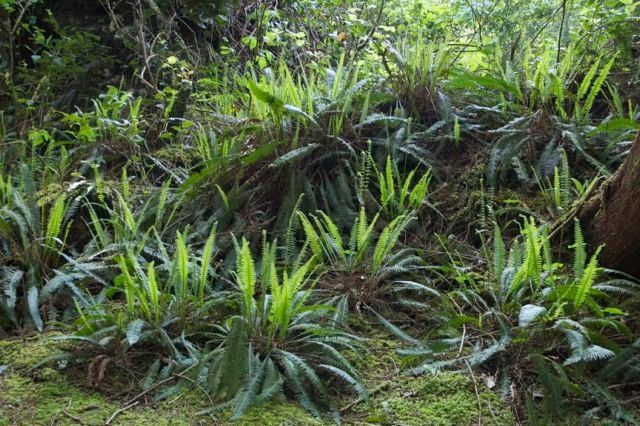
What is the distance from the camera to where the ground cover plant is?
2100 mm

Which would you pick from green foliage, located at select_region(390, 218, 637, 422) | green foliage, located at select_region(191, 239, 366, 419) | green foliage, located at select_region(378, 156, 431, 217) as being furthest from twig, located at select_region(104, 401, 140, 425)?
green foliage, located at select_region(378, 156, 431, 217)

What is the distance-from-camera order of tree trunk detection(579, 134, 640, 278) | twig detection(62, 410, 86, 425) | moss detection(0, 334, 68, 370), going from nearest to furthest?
twig detection(62, 410, 86, 425) < moss detection(0, 334, 68, 370) < tree trunk detection(579, 134, 640, 278)

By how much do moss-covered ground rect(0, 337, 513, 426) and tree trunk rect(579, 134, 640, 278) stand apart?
910mm

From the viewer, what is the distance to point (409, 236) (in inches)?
127

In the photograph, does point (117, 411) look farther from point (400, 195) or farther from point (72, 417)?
point (400, 195)

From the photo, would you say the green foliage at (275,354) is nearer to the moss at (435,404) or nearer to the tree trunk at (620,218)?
the moss at (435,404)

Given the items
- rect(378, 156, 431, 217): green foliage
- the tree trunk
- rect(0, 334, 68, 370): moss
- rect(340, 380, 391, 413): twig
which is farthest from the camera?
rect(378, 156, 431, 217): green foliage

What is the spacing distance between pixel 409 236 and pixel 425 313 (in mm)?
646

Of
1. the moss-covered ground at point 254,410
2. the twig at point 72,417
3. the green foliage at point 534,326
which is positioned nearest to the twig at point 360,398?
the moss-covered ground at point 254,410

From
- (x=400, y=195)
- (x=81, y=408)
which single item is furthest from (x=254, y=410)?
(x=400, y=195)

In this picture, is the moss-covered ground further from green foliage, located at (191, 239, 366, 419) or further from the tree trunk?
the tree trunk

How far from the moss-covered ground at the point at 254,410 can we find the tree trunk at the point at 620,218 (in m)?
0.91

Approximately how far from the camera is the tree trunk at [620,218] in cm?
244

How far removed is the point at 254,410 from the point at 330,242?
105 cm
